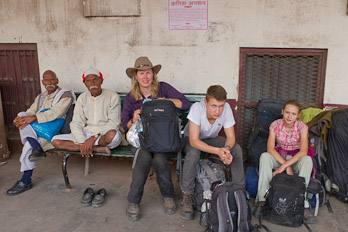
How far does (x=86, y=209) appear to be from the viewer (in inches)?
135

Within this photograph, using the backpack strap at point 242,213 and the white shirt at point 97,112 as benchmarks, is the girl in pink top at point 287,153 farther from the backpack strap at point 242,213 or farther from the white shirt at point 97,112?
the white shirt at point 97,112

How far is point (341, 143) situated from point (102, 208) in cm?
275

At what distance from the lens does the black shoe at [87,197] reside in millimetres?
3486

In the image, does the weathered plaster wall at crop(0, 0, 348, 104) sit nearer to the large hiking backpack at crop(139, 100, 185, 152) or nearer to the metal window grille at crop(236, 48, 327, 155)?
the metal window grille at crop(236, 48, 327, 155)

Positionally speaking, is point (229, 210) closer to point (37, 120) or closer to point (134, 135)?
point (134, 135)

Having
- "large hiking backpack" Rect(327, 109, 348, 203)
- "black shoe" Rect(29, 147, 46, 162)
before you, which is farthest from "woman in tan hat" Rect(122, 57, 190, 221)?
"large hiking backpack" Rect(327, 109, 348, 203)

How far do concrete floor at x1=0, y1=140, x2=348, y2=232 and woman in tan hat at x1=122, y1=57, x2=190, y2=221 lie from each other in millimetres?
169

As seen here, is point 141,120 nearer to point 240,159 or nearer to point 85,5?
point 240,159

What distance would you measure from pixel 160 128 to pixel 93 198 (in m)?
1.19

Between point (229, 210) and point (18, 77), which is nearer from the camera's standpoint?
point (229, 210)

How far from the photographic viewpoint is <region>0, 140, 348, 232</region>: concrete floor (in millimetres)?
3088

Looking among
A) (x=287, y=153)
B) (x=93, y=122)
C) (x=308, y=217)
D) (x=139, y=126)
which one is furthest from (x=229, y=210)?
(x=93, y=122)

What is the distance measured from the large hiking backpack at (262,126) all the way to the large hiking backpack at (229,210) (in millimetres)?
1275

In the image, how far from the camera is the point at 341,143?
3422mm
